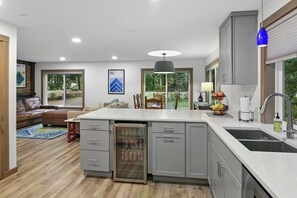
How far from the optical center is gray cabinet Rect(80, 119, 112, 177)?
9.66 feet

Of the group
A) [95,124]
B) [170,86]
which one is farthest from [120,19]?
[170,86]

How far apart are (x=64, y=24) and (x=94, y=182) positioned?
7.96 ft

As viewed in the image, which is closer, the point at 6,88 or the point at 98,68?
the point at 6,88

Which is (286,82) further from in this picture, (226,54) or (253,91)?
(226,54)

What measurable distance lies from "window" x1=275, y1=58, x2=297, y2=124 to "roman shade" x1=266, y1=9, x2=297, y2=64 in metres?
0.17

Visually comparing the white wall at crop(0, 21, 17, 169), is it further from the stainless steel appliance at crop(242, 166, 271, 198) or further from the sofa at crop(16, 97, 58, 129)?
the sofa at crop(16, 97, 58, 129)

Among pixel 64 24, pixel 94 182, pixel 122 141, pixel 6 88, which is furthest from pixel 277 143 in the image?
pixel 6 88

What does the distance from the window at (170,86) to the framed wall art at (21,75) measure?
4.56 meters

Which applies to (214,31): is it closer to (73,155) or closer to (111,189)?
(111,189)

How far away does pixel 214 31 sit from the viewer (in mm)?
3566

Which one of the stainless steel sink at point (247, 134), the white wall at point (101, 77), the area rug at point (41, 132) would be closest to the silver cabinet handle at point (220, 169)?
the stainless steel sink at point (247, 134)

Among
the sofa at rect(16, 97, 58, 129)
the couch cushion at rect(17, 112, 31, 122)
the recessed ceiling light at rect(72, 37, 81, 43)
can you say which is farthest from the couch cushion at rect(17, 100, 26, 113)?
the recessed ceiling light at rect(72, 37, 81, 43)

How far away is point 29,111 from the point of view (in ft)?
23.9

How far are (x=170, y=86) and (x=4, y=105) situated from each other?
18.4 feet
